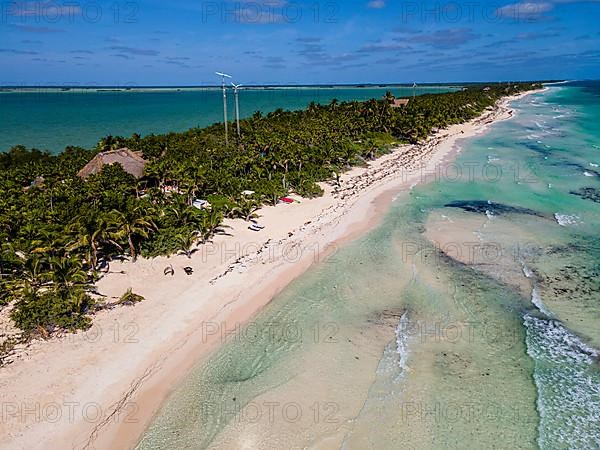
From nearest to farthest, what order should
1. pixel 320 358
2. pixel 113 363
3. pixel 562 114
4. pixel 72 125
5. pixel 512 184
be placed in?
1. pixel 113 363
2. pixel 320 358
3. pixel 512 184
4. pixel 72 125
5. pixel 562 114

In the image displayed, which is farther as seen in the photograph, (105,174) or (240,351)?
(105,174)

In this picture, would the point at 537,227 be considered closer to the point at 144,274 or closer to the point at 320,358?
the point at 320,358

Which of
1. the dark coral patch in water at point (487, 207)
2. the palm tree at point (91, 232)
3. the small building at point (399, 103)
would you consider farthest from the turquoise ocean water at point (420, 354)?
the small building at point (399, 103)

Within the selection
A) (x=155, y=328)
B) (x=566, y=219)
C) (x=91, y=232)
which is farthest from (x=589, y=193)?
(x=91, y=232)

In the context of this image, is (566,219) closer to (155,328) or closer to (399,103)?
(155,328)

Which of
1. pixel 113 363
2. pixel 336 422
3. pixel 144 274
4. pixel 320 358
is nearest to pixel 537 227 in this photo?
pixel 320 358

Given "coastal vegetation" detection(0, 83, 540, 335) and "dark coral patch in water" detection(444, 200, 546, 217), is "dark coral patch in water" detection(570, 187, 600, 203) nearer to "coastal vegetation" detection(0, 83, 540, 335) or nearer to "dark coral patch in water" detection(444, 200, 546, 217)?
"dark coral patch in water" detection(444, 200, 546, 217)
